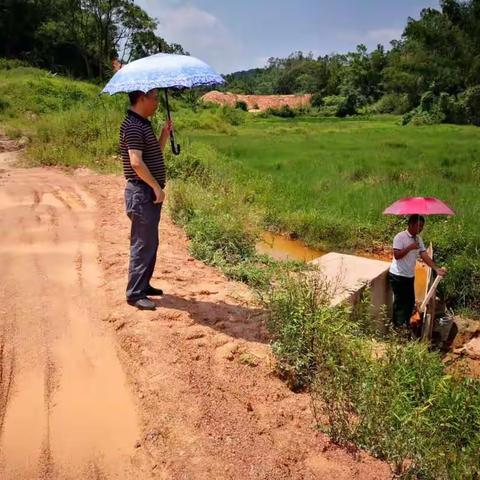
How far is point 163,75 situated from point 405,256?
9.61ft

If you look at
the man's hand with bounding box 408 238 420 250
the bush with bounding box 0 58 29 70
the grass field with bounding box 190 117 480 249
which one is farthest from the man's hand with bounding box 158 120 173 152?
the bush with bounding box 0 58 29 70

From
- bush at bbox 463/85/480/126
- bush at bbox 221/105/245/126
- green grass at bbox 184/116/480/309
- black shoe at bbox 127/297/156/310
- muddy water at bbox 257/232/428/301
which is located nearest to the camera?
black shoe at bbox 127/297/156/310

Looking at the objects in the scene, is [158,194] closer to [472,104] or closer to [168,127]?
[168,127]

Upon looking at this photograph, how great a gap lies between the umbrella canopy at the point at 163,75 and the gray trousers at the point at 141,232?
664 millimetres

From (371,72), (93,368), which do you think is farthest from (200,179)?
(371,72)

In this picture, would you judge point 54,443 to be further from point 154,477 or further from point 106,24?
point 106,24

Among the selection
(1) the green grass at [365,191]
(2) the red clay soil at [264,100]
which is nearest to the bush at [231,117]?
(1) the green grass at [365,191]

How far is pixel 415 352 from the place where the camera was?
12.5ft

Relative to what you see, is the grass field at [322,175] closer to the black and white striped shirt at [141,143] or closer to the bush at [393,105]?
the black and white striped shirt at [141,143]

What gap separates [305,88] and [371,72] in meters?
11.7

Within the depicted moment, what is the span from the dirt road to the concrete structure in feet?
4.30

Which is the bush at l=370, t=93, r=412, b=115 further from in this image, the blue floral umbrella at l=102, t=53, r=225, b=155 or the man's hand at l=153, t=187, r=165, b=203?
the man's hand at l=153, t=187, r=165, b=203

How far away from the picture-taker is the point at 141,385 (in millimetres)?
3127

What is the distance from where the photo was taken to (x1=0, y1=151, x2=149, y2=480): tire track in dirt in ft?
8.34
